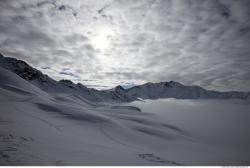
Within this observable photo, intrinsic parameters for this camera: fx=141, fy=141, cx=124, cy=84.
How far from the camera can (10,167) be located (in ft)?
13.2

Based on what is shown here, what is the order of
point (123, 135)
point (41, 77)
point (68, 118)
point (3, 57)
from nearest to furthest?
point (123, 135)
point (68, 118)
point (41, 77)
point (3, 57)

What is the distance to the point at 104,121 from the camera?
14.1m

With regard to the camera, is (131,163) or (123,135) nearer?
(131,163)

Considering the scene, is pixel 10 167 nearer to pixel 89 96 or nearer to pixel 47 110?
pixel 47 110

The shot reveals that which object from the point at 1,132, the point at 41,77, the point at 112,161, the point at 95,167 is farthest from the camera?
the point at 41,77

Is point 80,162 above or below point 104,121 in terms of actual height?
below

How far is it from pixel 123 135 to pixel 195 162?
545cm

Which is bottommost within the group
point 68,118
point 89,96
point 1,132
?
point 1,132

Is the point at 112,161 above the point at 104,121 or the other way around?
the other way around

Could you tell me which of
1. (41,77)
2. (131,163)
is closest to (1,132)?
(131,163)

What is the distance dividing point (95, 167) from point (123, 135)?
6.85m

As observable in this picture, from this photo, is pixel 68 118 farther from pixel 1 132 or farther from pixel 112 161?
pixel 112 161

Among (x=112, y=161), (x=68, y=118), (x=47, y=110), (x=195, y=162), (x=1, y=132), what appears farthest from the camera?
(x=47, y=110)

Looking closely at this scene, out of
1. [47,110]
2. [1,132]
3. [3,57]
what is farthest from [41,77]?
[1,132]
